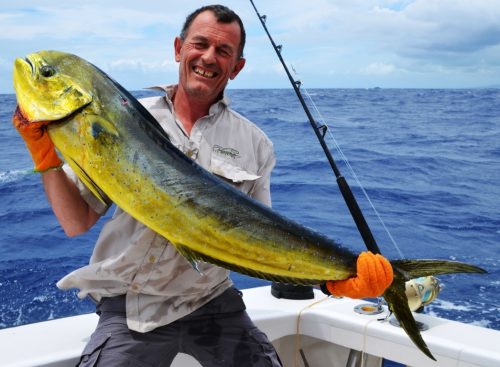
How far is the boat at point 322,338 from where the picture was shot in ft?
8.20

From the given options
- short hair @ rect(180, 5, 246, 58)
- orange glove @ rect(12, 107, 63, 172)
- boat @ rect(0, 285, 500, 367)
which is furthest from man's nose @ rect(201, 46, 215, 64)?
boat @ rect(0, 285, 500, 367)

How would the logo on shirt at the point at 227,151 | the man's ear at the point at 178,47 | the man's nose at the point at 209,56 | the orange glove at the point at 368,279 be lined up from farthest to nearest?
1. the man's ear at the point at 178,47
2. the logo on shirt at the point at 227,151
3. the man's nose at the point at 209,56
4. the orange glove at the point at 368,279

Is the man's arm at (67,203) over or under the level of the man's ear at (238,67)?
under

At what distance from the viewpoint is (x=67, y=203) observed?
7.02 feet

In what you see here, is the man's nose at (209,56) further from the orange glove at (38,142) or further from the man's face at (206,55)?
the orange glove at (38,142)

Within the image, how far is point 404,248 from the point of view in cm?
754

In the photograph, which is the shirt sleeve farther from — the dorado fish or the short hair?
the short hair

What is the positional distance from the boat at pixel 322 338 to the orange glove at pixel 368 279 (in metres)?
0.97

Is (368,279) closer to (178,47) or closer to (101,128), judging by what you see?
(101,128)

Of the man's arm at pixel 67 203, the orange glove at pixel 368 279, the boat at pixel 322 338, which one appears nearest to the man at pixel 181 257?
the man's arm at pixel 67 203

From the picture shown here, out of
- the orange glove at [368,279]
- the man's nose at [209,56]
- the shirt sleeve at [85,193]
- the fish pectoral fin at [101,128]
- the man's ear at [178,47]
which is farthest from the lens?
the man's ear at [178,47]

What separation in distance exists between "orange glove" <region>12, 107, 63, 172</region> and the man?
0.65 feet

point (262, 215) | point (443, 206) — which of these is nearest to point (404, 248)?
point (443, 206)

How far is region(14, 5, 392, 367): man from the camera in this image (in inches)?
88.8
